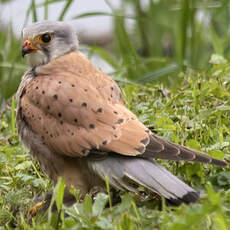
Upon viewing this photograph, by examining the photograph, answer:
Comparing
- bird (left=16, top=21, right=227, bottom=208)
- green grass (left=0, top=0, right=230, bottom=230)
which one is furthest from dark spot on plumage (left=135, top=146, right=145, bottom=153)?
green grass (left=0, top=0, right=230, bottom=230)

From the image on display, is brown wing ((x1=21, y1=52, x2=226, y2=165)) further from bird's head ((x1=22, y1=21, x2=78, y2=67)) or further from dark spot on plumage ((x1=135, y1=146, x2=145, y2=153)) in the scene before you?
bird's head ((x1=22, y1=21, x2=78, y2=67))

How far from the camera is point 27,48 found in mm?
4715

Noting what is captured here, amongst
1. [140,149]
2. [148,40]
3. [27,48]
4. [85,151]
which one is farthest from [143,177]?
[148,40]

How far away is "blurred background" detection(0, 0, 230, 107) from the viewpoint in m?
6.80

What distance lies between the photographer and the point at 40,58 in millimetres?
4762

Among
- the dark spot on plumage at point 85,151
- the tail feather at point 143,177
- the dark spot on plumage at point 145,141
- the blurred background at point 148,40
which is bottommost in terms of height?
the blurred background at point 148,40

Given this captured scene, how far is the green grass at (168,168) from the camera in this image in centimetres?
353

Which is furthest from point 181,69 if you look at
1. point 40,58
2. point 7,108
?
point 40,58

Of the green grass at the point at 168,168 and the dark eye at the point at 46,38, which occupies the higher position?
the dark eye at the point at 46,38

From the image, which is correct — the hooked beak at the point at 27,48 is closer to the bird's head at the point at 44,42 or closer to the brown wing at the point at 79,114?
the bird's head at the point at 44,42

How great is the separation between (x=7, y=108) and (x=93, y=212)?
8.64 ft

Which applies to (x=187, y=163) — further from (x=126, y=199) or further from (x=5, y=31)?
(x=5, y=31)

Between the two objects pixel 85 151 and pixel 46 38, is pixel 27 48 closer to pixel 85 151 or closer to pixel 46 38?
pixel 46 38

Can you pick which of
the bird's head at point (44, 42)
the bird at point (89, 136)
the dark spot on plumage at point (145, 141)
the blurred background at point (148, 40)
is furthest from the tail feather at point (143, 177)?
the blurred background at point (148, 40)
